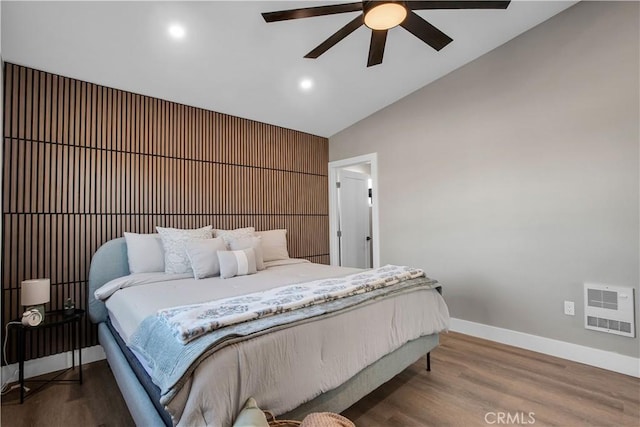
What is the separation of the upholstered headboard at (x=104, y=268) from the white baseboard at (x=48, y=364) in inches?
15.5

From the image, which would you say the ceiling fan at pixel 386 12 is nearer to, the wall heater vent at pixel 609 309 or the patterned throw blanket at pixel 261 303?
the patterned throw blanket at pixel 261 303

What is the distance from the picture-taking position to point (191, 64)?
2811 mm

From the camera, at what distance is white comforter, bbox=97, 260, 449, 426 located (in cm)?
116

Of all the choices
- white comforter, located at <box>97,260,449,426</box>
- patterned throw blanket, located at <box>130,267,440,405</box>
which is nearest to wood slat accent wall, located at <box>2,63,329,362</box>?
white comforter, located at <box>97,260,449,426</box>

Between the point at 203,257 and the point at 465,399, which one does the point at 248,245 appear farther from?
the point at 465,399

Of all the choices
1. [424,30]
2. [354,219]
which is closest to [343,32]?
[424,30]

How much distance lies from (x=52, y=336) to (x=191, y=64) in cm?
272

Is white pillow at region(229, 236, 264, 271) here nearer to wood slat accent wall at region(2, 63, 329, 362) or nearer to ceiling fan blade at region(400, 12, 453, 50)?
wood slat accent wall at region(2, 63, 329, 362)

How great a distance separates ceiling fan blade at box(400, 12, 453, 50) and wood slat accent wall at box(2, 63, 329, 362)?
249 cm

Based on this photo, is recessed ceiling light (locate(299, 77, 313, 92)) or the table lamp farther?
recessed ceiling light (locate(299, 77, 313, 92))

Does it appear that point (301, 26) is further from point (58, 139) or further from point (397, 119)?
point (58, 139)

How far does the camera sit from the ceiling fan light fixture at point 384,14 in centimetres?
179

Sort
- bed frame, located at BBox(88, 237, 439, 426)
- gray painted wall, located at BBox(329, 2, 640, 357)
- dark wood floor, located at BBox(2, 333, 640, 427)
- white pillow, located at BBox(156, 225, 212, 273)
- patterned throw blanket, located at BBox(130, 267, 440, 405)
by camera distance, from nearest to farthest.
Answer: patterned throw blanket, located at BBox(130, 267, 440, 405)
bed frame, located at BBox(88, 237, 439, 426)
dark wood floor, located at BBox(2, 333, 640, 427)
gray painted wall, located at BBox(329, 2, 640, 357)
white pillow, located at BBox(156, 225, 212, 273)

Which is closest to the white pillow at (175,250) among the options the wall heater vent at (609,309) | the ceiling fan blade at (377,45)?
the ceiling fan blade at (377,45)
